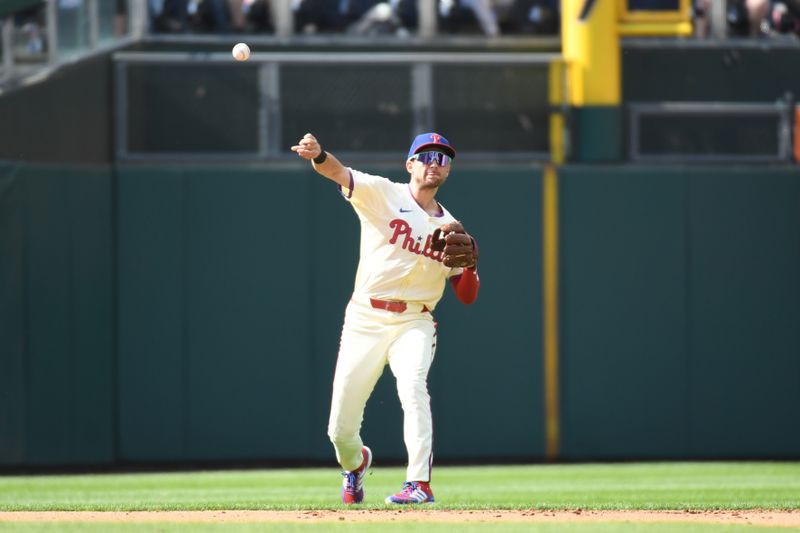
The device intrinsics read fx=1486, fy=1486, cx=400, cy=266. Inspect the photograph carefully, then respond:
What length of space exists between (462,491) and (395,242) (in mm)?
2473

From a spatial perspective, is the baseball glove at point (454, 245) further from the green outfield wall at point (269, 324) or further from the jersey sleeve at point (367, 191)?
the green outfield wall at point (269, 324)

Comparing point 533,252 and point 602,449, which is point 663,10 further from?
point 602,449

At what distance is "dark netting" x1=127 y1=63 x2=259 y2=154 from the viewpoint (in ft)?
41.2

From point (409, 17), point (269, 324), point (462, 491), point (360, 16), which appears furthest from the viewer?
point (409, 17)

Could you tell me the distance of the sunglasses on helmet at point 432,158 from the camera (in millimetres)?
7422

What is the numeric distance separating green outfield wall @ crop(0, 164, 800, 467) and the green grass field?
1.68 ft

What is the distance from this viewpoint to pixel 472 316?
1252 centimetres

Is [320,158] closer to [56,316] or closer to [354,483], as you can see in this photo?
[354,483]

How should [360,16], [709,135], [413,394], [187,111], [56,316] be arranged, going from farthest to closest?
[360,16] → [709,135] → [187,111] → [56,316] → [413,394]

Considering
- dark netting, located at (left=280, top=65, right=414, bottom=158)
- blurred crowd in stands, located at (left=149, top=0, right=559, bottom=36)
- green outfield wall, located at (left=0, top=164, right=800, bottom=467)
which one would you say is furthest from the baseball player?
blurred crowd in stands, located at (left=149, top=0, right=559, bottom=36)

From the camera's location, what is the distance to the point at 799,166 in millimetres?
12844

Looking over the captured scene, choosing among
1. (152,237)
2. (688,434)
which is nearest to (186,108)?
(152,237)

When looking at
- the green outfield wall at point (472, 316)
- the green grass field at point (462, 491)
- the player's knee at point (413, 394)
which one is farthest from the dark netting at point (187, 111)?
the player's knee at point (413, 394)

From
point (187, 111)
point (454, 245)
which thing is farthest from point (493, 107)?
point (454, 245)
